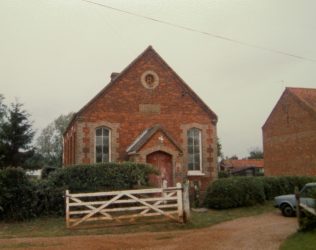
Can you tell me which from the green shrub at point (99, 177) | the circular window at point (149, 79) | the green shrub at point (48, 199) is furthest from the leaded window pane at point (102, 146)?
the green shrub at point (48, 199)

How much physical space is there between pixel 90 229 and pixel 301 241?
7227 mm

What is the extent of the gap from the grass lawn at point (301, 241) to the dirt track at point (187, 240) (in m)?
0.31

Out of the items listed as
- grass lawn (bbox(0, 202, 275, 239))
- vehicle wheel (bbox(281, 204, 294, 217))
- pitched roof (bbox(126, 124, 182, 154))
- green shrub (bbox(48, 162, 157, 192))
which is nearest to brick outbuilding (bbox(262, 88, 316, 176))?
pitched roof (bbox(126, 124, 182, 154))

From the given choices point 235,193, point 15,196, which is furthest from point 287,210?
point 15,196

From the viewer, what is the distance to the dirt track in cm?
1198

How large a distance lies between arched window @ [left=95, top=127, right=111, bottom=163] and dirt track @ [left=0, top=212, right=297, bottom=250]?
10.9 m

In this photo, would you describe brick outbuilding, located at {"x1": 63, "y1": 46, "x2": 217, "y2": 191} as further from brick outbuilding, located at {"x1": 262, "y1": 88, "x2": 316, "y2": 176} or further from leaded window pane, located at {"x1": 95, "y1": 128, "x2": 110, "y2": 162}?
brick outbuilding, located at {"x1": 262, "y1": 88, "x2": 316, "y2": 176}

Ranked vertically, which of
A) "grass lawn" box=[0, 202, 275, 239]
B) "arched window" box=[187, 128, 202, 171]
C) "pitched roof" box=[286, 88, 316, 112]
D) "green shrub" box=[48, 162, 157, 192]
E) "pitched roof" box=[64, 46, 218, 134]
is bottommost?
"grass lawn" box=[0, 202, 275, 239]

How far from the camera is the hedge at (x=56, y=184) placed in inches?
770

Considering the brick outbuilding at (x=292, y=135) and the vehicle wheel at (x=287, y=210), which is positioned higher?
the brick outbuilding at (x=292, y=135)

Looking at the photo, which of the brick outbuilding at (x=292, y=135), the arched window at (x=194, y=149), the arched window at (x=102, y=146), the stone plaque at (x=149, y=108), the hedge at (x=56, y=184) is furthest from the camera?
the brick outbuilding at (x=292, y=135)

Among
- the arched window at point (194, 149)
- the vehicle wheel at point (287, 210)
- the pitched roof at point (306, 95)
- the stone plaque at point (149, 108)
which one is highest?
the pitched roof at point (306, 95)

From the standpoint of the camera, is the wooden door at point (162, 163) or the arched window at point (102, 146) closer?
the wooden door at point (162, 163)

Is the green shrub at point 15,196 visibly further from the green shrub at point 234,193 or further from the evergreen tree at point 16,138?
the evergreen tree at point 16,138
